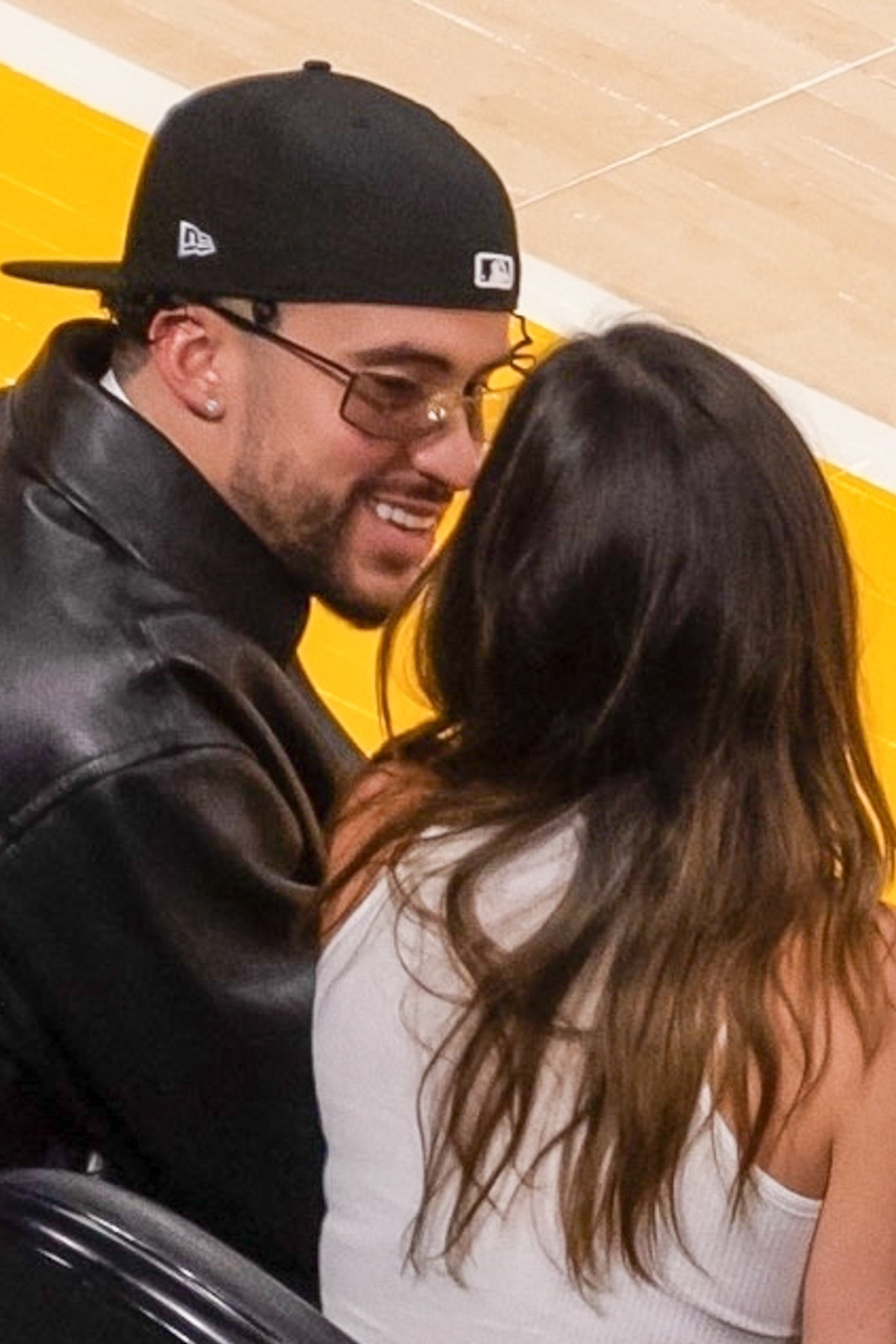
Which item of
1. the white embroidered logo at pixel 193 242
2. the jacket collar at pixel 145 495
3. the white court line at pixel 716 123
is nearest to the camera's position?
the jacket collar at pixel 145 495

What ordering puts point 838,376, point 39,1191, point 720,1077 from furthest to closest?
1. point 838,376
2. point 720,1077
3. point 39,1191

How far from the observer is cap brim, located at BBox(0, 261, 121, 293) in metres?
2.45

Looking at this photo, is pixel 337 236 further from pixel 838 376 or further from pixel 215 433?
pixel 838 376

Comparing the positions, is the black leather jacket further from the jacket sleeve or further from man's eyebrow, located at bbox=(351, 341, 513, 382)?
man's eyebrow, located at bbox=(351, 341, 513, 382)

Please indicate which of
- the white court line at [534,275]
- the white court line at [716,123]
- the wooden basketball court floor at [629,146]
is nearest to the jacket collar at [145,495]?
the white court line at [534,275]

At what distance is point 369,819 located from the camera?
6.68ft

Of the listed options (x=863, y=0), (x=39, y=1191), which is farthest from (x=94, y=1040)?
(x=863, y=0)

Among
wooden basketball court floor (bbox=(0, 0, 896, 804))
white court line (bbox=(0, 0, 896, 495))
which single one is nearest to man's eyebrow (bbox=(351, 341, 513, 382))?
white court line (bbox=(0, 0, 896, 495))

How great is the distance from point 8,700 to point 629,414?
0.51 m

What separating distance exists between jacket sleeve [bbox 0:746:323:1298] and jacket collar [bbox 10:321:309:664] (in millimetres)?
153

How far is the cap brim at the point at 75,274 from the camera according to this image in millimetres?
2451

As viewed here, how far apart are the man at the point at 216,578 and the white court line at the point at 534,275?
1466 mm

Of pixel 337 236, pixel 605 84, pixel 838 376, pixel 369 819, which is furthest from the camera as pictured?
pixel 605 84

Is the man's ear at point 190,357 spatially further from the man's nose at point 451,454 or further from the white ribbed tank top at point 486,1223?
the white ribbed tank top at point 486,1223
